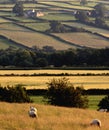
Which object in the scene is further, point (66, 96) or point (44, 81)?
point (44, 81)

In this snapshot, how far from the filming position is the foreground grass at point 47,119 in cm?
2883

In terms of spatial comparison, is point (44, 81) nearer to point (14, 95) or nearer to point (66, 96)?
point (14, 95)

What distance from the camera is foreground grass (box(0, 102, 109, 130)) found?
94.6ft

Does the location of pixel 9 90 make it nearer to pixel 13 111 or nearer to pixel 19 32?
pixel 13 111

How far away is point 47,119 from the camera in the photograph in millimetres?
32156

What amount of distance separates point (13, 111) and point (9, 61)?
7228 cm

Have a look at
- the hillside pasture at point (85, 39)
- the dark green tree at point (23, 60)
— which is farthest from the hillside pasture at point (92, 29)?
the dark green tree at point (23, 60)

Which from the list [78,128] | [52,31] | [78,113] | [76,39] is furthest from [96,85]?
[52,31]

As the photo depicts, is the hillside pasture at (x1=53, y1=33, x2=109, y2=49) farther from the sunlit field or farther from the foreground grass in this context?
the foreground grass

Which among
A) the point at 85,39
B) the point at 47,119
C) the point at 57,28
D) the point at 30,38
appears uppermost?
the point at 47,119

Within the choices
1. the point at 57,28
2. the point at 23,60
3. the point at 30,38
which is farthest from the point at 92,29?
the point at 23,60

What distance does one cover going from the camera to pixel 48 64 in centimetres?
10144

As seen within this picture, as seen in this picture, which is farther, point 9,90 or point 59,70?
point 59,70

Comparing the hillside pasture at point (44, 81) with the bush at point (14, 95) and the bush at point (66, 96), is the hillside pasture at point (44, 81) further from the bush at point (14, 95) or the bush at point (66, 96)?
the bush at point (66, 96)
